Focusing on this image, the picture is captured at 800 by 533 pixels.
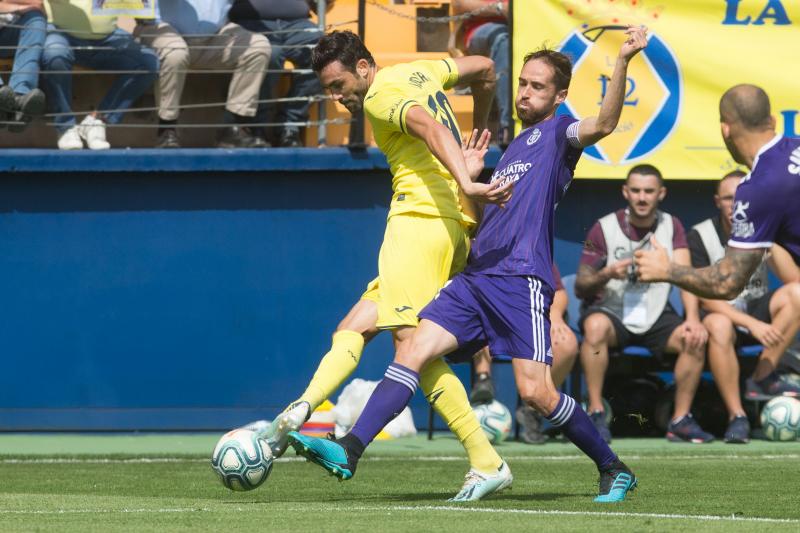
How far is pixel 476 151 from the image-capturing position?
6.66 metres

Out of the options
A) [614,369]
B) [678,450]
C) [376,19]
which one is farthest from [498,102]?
[678,450]

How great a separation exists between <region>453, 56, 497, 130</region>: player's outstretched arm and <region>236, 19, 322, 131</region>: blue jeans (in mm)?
3895

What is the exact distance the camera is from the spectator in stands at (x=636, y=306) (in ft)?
32.9

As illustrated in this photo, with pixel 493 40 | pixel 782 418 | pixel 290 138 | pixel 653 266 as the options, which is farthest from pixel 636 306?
pixel 653 266

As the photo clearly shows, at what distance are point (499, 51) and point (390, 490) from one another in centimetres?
501

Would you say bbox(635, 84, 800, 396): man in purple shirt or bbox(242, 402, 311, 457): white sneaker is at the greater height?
bbox(635, 84, 800, 396): man in purple shirt

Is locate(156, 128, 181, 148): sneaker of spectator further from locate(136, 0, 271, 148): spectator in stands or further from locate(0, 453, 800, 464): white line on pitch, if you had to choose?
locate(0, 453, 800, 464): white line on pitch

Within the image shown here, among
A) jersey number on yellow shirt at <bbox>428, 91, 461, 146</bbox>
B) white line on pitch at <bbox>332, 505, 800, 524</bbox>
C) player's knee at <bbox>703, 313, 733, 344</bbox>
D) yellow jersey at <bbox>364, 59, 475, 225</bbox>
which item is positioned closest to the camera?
white line on pitch at <bbox>332, 505, 800, 524</bbox>

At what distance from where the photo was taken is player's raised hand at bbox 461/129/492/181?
259 inches

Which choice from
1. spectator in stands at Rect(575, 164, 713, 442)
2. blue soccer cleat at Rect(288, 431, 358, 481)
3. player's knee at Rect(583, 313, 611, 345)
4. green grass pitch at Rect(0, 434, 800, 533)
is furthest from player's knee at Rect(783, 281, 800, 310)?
blue soccer cleat at Rect(288, 431, 358, 481)

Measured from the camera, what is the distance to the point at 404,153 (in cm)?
686

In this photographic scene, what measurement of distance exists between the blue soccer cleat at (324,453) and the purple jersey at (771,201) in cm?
196

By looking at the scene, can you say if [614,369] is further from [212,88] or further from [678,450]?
[212,88]

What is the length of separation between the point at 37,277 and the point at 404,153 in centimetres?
511
